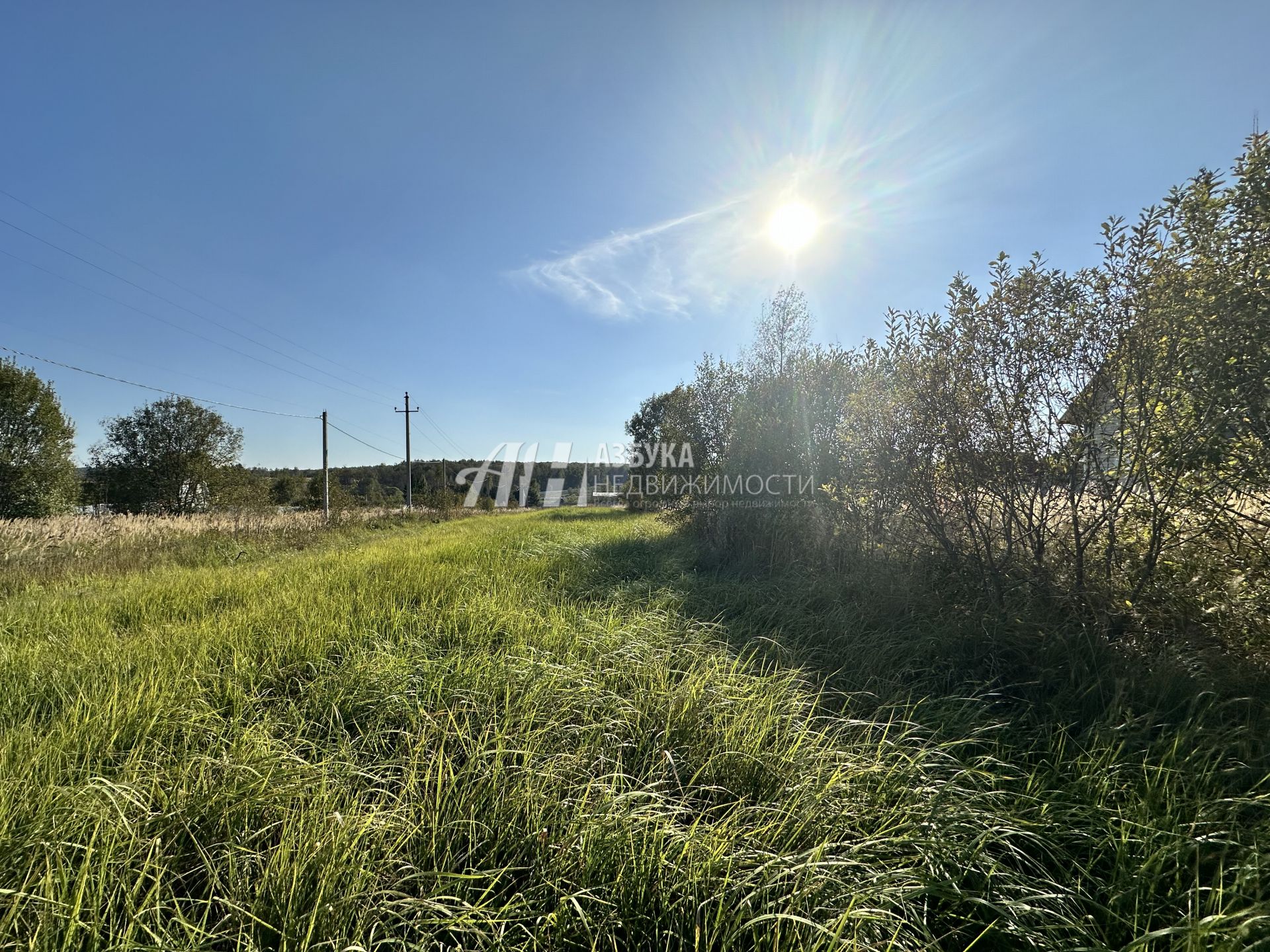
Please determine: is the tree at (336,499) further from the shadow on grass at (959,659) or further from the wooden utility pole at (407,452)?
the shadow on grass at (959,659)

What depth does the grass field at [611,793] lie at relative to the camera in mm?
1054

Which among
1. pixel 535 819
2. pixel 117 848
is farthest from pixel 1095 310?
pixel 117 848

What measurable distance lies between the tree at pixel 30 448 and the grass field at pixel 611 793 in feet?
70.5

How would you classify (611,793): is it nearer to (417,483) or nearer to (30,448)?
(30,448)

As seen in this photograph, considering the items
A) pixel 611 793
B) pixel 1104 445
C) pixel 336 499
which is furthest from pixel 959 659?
pixel 336 499

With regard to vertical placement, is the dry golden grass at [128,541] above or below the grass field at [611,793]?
above

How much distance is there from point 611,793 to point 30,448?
85.9 feet

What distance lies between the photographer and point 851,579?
397 centimetres

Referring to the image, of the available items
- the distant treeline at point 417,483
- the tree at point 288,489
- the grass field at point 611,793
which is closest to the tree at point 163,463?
the distant treeline at point 417,483

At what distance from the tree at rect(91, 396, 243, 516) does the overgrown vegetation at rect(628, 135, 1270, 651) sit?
96.0 feet

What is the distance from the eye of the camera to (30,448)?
15.2 meters

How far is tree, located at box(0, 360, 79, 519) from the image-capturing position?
578 inches

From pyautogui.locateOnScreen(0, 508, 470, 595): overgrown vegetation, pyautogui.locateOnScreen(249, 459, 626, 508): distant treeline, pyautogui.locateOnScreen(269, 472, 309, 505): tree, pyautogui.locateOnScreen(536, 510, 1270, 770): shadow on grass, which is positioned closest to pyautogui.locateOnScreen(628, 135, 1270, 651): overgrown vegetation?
pyautogui.locateOnScreen(536, 510, 1270, 770): shadow on grass

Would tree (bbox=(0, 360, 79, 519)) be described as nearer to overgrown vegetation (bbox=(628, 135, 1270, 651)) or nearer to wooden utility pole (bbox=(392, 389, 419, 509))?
wooden utility pole (bbox=(392, 389, 419, 509))
